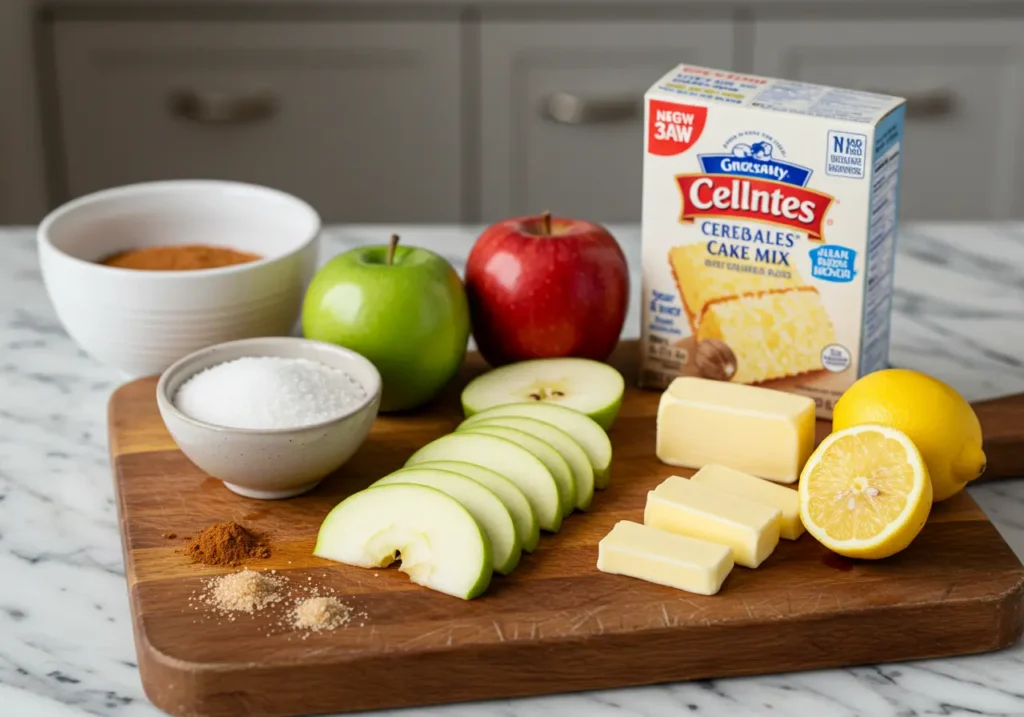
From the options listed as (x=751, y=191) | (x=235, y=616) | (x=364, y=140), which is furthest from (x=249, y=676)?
(x=364, y=140)


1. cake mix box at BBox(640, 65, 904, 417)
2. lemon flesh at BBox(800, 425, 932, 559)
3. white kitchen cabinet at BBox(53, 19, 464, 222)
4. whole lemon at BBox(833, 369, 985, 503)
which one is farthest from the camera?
white kitchen cabinet at BBox(53, 19, 464, 222)

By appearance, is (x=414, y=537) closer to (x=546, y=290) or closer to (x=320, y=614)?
(x=320, y=614)

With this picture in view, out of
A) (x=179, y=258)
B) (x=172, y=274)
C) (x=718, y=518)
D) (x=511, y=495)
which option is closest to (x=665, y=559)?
(x=718, y=518)

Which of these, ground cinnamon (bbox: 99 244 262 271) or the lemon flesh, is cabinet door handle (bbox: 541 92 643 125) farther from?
the lemon flesh

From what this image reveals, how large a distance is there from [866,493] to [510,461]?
37cm

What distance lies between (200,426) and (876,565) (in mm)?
710

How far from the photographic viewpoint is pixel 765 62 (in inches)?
123

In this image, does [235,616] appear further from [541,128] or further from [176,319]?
[541,128]

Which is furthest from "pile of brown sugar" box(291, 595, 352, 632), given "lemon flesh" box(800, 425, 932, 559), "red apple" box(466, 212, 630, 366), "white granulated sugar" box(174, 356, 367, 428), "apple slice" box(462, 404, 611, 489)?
"red apple" box(466, 212, 630, 366)

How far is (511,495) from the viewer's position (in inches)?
54.3

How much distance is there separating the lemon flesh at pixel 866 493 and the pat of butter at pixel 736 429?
0.13 m

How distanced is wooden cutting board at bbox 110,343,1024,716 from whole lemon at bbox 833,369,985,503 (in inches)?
2.0

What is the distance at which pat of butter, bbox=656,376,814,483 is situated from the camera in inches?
58.6

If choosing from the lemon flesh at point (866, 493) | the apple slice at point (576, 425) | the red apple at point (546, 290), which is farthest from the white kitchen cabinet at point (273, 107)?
the lemon flesh at point (866, 493)
